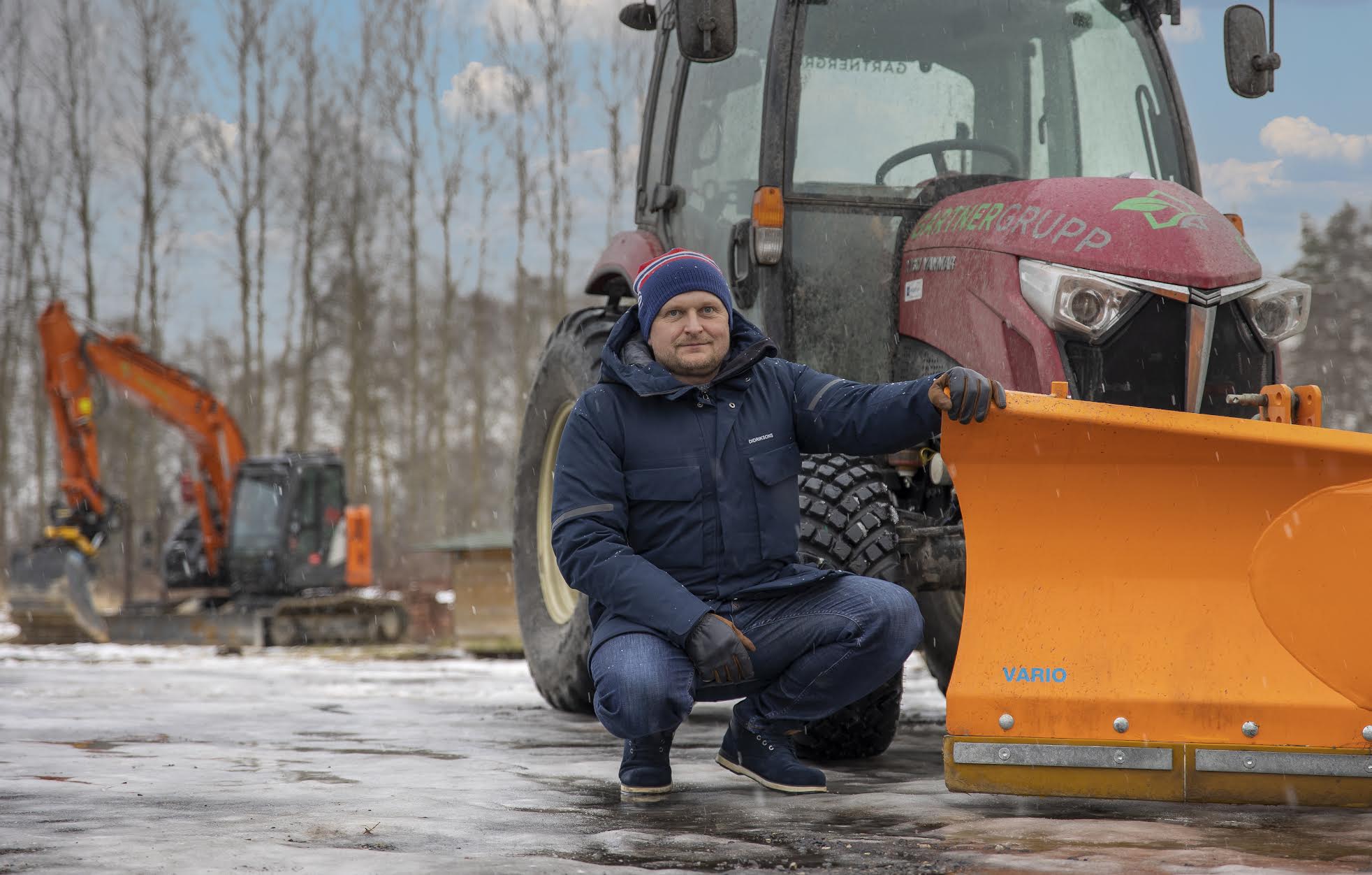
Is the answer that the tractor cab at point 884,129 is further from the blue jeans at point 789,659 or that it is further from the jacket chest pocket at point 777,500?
the blue jeans at point 789,659

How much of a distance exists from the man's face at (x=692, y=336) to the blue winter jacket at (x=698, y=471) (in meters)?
0.04

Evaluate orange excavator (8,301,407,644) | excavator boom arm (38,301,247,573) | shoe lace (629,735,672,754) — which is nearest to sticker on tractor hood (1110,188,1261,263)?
shoe lace (629,735,672,754)

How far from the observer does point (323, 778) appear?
13.1ft

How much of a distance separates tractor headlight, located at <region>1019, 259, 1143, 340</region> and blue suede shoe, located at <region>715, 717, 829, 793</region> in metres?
1.35

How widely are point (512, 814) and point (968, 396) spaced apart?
4.50 ft

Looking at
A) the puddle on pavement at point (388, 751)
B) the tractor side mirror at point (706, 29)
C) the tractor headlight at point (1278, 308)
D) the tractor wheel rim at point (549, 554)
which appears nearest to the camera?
the tractor headlight at point (1278, 308)

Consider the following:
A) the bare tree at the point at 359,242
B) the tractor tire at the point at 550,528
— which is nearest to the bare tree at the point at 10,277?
the bare tree at the point at 359,242

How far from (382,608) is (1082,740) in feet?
41.3

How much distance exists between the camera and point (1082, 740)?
3316 millimetres

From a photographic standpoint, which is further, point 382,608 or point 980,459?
point 382,608

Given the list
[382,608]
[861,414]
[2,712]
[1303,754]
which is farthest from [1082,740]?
[382,608]

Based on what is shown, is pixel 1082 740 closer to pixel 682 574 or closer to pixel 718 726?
pixel 682 574

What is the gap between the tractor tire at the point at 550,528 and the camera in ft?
18.3

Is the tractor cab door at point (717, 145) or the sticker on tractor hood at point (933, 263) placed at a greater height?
the tractor cab door at point (717, 145)
